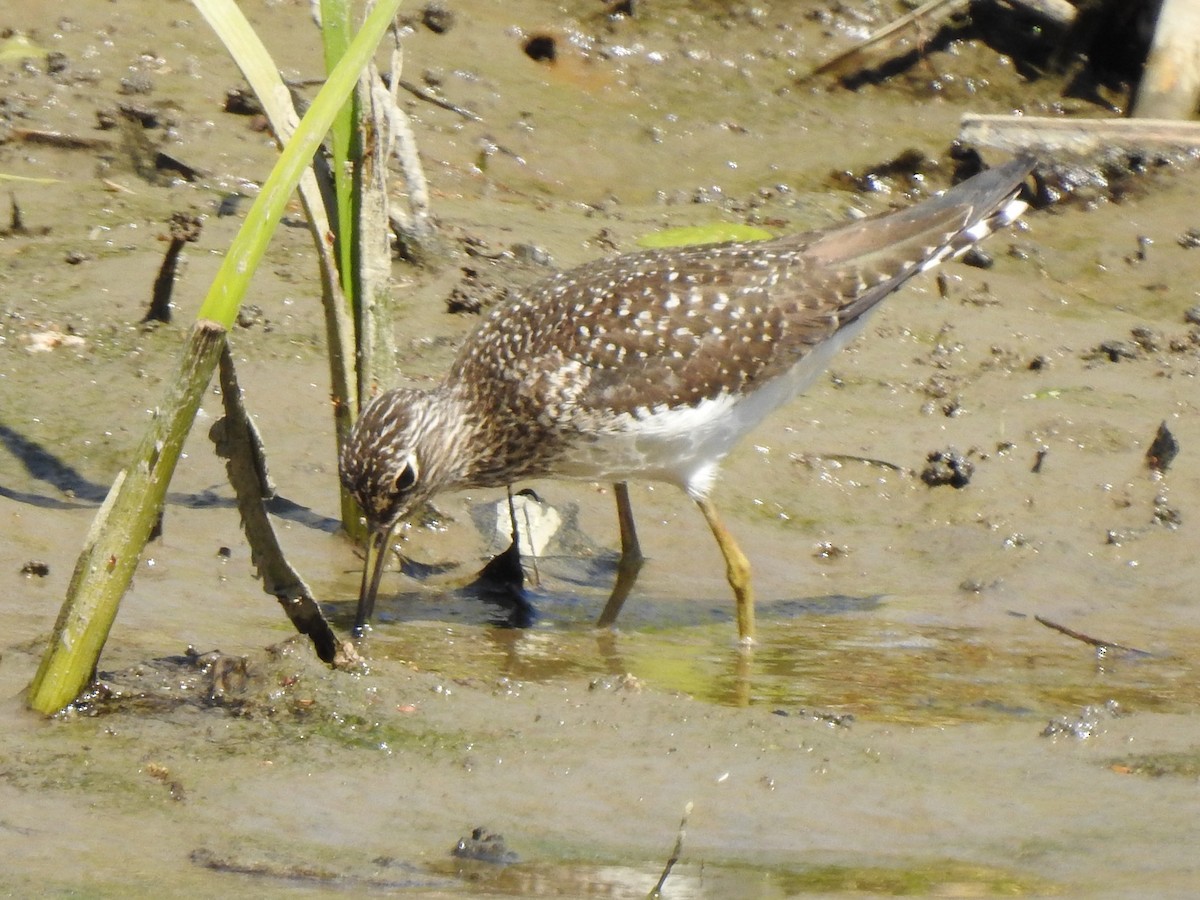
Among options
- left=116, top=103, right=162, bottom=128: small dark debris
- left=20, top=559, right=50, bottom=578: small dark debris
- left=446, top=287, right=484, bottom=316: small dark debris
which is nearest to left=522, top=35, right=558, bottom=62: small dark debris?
left=116, top=103, right=162, bottom=128: small dark debris

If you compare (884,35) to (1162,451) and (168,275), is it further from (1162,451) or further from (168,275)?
(168,275)

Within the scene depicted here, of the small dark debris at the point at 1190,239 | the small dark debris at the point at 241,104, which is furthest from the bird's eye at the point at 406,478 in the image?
the small dark debris at the point at 1190,239

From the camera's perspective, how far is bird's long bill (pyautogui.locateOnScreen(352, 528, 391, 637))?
5879mm

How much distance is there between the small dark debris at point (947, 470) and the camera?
310 inches

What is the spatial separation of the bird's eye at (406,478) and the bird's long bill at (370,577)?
0.59 ft

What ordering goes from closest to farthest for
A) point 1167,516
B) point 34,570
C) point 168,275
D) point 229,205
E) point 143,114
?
point 34,570, point 168,275, point 1167,516, point 229,205, point 143,114

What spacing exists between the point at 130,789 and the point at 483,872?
940 millimetres

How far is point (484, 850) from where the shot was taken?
3742 millimetres

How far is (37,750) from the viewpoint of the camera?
406 centimetres

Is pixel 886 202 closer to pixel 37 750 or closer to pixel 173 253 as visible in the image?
pixel 173 253

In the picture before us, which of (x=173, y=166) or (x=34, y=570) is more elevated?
(x=173, y=166)

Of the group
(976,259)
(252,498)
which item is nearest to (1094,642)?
(252,498)

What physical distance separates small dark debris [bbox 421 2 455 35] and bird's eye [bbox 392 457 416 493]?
625 centimetres

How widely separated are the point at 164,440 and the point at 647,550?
3.79m
